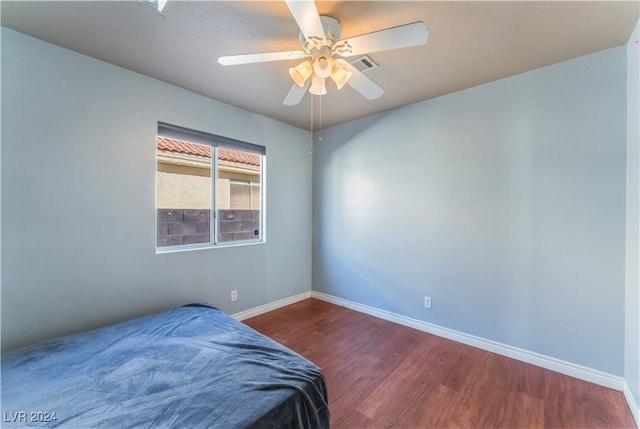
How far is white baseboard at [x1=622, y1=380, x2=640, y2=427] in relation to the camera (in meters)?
1.53

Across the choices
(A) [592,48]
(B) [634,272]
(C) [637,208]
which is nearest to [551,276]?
(B) [634,272]

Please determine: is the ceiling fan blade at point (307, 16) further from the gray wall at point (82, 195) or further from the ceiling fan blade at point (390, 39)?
the gray wall at point (82, 195)

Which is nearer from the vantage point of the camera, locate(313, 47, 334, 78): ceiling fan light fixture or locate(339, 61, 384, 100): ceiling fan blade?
locate(313, 47, 334, 78): ceiling fan light fixture

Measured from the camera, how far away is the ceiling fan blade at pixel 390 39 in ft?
3.97

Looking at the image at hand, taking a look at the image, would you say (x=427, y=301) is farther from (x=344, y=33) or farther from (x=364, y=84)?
(x=344, y=33)

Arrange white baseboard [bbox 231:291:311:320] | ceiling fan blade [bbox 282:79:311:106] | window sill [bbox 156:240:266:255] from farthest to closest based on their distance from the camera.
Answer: white baseboard [bbox 231:291:311:320], window sill [bbox 156:240:266:255], ceiling fan blade [bbox 282:79:311:106]

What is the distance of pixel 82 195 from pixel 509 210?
3.52 metres

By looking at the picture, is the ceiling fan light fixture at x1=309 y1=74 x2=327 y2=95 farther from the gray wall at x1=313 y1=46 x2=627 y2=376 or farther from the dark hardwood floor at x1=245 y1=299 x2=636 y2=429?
the dark hardwood floor at x1=245 y1=299 x2=636 y2=429

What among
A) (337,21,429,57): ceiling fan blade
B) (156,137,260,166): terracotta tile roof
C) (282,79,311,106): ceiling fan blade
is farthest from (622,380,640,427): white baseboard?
(156,137,260,166): terracotta tile roof

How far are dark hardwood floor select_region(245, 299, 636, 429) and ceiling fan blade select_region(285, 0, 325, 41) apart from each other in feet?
7.28

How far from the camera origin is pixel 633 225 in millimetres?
1667

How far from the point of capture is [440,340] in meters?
2.52

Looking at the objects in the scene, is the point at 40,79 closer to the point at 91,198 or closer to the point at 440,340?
the point at 91,198

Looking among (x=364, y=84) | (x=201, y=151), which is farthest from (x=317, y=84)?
(x=201, y=151)
